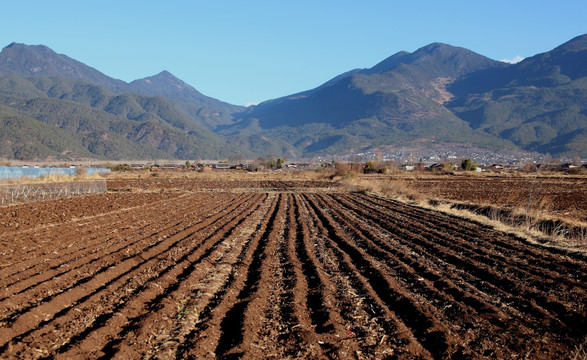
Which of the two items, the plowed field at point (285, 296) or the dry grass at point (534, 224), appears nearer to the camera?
the plowed field at point (285, 296)

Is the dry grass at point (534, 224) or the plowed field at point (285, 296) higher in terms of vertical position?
the plowed field at point (285, 296)

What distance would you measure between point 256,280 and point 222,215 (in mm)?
12163

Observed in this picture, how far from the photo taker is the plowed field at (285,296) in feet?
19.6

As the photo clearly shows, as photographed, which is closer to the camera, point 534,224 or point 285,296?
point 285,296

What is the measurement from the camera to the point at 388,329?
6629 mm

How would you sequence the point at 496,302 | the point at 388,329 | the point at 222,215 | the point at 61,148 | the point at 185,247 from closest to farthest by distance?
the point at 388,329, the point at 496,302, the point at 185,247, the point at 222,215, the point at 61,148

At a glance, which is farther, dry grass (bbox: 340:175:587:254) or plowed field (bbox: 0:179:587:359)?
dry grass (bbox: 340:175:587:254)

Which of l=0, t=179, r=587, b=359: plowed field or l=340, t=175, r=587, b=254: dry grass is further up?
l=0, t=179, r=587, b=359: plowed field

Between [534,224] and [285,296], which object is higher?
[285,296]

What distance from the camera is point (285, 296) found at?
825 centimetres

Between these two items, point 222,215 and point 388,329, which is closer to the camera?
point 388,329

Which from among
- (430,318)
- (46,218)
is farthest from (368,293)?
(46,218)

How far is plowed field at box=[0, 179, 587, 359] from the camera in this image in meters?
5.98

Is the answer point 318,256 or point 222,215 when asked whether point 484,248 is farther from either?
point 222,215
